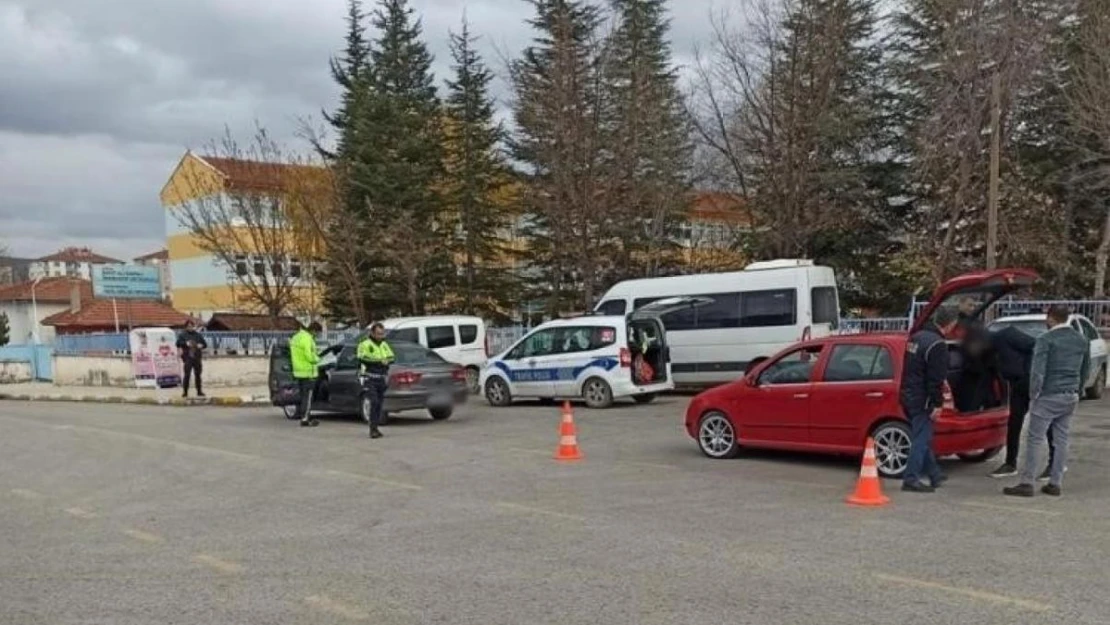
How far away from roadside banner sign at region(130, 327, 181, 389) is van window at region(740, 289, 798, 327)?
16.7m

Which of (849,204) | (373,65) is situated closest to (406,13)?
(373,65)

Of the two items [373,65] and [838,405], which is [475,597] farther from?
[373,65]

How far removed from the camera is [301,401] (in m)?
16.2

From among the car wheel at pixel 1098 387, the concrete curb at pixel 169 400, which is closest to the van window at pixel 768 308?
the car wheel at pixel 1098 387

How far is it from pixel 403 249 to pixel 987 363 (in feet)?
92.2

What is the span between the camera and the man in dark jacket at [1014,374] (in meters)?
9.20

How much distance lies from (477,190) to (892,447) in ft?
98.1

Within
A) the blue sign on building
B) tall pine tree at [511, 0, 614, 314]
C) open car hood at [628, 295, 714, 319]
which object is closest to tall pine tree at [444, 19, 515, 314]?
tall pine tree at [511, 0, 614, 314]

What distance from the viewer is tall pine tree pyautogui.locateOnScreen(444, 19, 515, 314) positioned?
3778cm

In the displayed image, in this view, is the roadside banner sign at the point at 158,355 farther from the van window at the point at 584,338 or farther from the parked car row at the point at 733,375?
the van window at the point at 584,338

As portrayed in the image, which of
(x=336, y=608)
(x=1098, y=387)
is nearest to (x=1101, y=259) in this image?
(x=1098, y=387)

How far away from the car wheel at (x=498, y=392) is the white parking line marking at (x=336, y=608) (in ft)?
43.7

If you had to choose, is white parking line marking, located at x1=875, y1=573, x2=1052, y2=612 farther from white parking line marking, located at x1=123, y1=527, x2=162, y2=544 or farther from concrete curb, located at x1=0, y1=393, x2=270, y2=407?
concrete curb, located at x1=0, y1=393, x2=270, y2=407

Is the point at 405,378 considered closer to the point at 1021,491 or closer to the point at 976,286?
the point at 976,286
